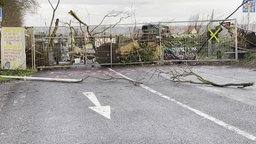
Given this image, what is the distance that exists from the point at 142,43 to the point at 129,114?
11683 millimetres

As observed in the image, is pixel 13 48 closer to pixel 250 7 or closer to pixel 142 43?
pixel 142 43

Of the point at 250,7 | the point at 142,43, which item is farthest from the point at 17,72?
the point at 250,7

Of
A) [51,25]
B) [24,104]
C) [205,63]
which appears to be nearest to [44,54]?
[51,25]

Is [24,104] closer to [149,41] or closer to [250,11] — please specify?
[149,41]

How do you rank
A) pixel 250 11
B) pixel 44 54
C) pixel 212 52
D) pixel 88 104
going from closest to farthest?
pixel 88 104, pixel 44 54, pixel 212 52, pixel 250 11

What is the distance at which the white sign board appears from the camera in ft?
54.0

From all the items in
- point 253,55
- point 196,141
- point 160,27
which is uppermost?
point 160,27

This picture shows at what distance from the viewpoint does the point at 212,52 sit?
731 inches

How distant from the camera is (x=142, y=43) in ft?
59.9

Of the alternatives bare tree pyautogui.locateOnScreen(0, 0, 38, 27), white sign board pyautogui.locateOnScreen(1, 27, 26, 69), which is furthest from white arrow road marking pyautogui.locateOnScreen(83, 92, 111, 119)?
bare tree pyautogui.locateOnScreen(0, 0, 38, 27)

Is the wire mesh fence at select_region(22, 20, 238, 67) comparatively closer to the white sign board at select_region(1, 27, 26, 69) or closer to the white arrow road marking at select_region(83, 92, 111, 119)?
the white sign board at select_region(1, 27, 26, 69)

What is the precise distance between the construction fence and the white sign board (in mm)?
1170

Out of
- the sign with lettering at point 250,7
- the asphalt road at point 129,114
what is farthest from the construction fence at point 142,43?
the asphalt road at point 129,114

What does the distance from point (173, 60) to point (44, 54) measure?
651 cm
